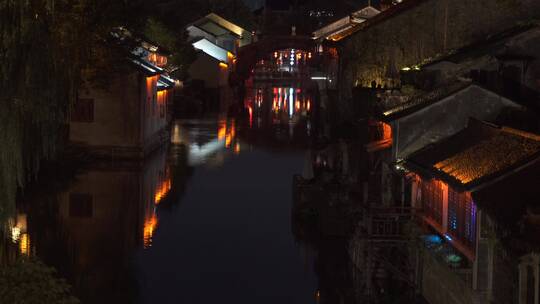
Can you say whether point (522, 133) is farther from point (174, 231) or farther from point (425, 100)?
point (174, 231)

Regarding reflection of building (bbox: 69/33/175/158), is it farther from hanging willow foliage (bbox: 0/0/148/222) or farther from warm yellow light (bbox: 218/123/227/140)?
hanging willow foliage (bbox: 0/0/148/222)

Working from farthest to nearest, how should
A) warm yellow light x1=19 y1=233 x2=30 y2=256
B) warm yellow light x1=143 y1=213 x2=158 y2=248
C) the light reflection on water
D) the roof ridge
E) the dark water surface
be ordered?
warm yellow light x1=143 y1=213 x2=158 y2=248 < warm yellow light x1=19 y1=233 x2=30 y2=256 < the light reflection on water < the dark water surface < the roof ridge

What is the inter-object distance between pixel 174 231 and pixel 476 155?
1437 centimetres

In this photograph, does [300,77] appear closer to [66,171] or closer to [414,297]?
[66,171]

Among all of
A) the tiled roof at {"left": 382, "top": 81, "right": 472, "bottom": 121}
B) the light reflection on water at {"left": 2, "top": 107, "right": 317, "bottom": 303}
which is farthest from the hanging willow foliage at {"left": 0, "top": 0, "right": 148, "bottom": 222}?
the tiled roof at {"left": 382, "top": 81, "right": 472, "bottom": 121}

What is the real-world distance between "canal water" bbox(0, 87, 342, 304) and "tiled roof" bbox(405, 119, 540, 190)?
5331mm

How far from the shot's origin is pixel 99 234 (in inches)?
1185

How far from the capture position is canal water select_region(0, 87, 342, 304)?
25.0 metres

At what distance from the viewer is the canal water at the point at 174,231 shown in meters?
25.0

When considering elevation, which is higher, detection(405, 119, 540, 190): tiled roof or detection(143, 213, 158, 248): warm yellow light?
detection(405, 119, 540, 190): tiled roof

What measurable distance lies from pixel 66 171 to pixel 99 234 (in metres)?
12.0

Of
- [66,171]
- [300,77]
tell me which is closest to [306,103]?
[300,77]

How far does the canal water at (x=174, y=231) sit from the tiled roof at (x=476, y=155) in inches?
210

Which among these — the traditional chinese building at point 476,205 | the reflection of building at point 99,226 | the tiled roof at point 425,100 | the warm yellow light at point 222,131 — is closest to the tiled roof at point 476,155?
the traditional chinese building at point 476,205
